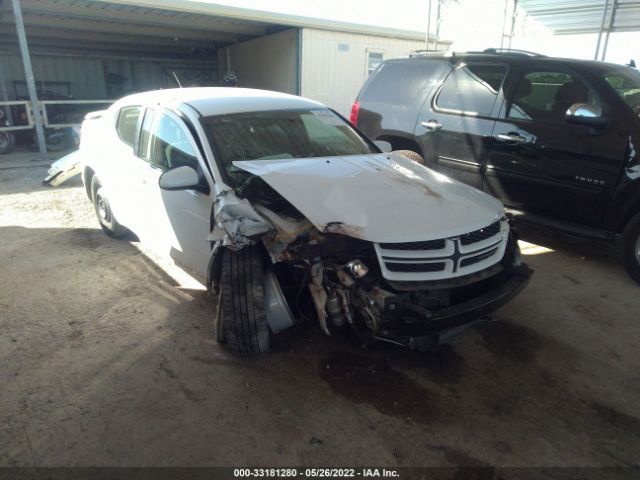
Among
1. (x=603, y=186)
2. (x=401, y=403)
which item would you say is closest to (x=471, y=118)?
(x=603, y=186)

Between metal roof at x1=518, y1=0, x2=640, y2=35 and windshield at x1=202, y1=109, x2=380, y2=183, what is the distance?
928cm

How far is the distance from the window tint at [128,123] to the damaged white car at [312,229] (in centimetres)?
55

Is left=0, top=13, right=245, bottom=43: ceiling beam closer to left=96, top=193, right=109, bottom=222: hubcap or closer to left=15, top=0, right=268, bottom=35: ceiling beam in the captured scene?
left=15, top=0, right=268, bottom=35: ceiling beam

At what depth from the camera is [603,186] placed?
13.6 feet

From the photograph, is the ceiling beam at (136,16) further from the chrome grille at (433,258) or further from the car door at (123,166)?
the chrome grille at (433,258)

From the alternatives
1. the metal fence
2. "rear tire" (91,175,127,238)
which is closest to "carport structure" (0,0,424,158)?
the metal fence

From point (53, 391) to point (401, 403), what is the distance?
2092 mm

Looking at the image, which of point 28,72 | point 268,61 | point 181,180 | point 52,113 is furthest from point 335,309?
point 52,113

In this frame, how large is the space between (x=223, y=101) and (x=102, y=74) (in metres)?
15.5

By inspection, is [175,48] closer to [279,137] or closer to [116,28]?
[116,28]

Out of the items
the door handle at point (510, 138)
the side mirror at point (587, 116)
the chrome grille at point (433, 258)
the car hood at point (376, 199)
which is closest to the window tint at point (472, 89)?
the door handle at point (510, 138)

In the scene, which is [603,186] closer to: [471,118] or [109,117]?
[471,118]

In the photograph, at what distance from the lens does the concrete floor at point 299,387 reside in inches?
92.4

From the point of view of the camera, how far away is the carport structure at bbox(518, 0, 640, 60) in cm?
1002
